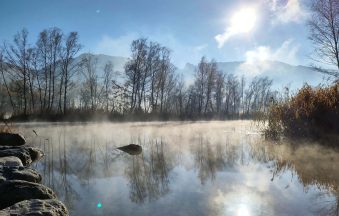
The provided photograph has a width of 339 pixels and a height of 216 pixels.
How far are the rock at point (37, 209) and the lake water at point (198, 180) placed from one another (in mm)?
549

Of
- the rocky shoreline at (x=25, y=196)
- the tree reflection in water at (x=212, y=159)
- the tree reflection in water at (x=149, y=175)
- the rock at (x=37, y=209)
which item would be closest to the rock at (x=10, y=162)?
the rocky shoreline at (x=25, y=196)

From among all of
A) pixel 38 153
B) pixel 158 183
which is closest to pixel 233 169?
pixel 158 183

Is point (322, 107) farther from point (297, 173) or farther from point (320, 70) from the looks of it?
point (320, 70)

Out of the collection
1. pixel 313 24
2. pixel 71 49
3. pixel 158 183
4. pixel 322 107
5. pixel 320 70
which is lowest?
pixel 158 183

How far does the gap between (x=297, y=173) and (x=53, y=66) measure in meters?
38.2

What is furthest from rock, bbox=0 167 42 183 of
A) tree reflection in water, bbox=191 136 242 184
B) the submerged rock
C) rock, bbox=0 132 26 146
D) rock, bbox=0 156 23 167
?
rock, bbox=0 132 26 146

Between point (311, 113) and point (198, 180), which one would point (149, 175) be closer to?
point (198, 180)

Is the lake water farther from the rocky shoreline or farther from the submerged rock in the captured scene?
the rocky shoreline

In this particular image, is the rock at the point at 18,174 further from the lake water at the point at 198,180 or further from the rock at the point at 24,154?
the rock at the point at 24,154

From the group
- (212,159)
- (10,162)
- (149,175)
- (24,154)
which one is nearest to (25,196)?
(10,162)

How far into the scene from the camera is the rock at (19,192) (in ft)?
13.9

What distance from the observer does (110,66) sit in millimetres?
64562

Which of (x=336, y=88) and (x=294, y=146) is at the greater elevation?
(x=336, y=88)

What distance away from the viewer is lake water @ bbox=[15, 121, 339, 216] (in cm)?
448
